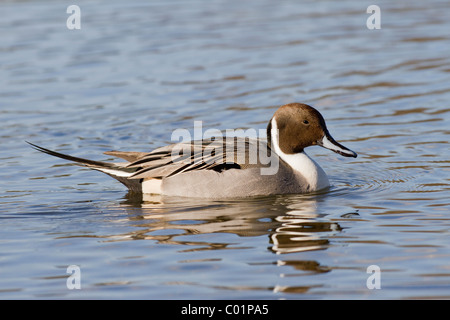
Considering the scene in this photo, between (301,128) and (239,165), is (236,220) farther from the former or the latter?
(301,128)

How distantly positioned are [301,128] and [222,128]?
261cm

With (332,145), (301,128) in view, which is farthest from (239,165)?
(332,145)

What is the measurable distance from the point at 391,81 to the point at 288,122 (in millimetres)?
4749

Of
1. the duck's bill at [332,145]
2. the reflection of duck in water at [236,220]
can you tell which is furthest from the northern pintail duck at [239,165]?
the reflection of duck in water at [236,220]

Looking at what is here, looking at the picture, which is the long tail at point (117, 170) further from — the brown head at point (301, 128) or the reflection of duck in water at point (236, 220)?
the brown head at point (301, 128)

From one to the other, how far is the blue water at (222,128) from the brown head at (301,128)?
1.55 feet

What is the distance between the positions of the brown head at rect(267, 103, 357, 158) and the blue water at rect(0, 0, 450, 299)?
472 mm

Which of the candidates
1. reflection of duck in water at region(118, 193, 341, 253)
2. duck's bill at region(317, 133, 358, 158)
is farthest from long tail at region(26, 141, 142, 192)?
duck's bill at region(317, 133, 358, 158)

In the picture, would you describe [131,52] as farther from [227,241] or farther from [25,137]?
[227,241]

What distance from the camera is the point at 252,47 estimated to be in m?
15.3

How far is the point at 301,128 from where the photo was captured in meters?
8.30
